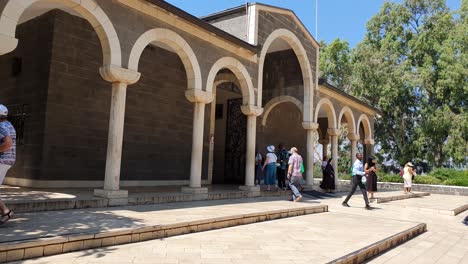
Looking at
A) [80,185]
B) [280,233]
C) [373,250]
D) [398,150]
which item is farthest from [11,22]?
[398,150]

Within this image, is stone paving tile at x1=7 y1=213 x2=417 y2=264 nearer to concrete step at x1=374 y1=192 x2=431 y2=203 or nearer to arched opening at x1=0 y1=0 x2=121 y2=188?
arched opening at x1=0 y1=0 x2=121 y2=188

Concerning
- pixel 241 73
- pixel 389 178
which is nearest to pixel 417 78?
pixel 389 178

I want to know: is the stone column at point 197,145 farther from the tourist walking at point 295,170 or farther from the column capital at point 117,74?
the tourist walking at point 295,170

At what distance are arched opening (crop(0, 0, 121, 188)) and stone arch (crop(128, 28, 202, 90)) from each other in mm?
1877

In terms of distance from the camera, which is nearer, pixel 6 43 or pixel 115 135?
pixel 6 43

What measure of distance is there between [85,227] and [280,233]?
305 centimetres

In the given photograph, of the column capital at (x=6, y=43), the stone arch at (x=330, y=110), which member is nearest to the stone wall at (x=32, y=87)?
the column capital at (x=6, y=43)

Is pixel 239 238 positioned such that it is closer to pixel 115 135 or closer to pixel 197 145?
pixel 115 135

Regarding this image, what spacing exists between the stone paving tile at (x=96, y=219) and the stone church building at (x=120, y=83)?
1.04m

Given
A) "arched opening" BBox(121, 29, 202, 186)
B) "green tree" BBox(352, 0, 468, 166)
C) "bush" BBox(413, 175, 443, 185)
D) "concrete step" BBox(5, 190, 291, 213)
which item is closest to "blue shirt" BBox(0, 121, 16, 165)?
"concrete step" BBox(5, 190, 291, 213)

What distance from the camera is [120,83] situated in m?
7.85

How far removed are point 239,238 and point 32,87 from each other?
700 centimetres

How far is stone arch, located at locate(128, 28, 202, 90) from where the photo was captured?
318 inches

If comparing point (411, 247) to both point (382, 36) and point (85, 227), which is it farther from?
point (382, 36)
